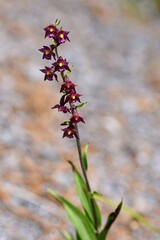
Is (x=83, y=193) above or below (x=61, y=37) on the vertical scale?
below

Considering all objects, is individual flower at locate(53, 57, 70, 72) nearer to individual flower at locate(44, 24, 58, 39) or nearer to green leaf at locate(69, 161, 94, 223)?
individual flower at locate(44, 24, 58, 39)

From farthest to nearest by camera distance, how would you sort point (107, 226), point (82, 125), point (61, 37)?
1. point (82, 125)
2. point (107, 226)
3. point (61, 37)

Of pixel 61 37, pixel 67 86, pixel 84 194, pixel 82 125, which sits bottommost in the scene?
pixel 84 194

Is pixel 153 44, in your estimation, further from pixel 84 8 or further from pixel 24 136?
pixel 24 136

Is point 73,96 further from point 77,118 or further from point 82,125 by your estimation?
point 82,125

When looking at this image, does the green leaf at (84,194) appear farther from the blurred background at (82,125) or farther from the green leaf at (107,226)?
the blurred background at (82,125)

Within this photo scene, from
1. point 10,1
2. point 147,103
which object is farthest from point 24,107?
point 10,1

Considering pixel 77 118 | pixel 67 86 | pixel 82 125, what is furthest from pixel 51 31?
pixel 82 125

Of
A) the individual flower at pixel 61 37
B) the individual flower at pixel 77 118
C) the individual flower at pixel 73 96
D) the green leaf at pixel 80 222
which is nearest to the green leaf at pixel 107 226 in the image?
the green leaf at pixel 80 222

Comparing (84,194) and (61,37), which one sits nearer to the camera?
(61,37)
